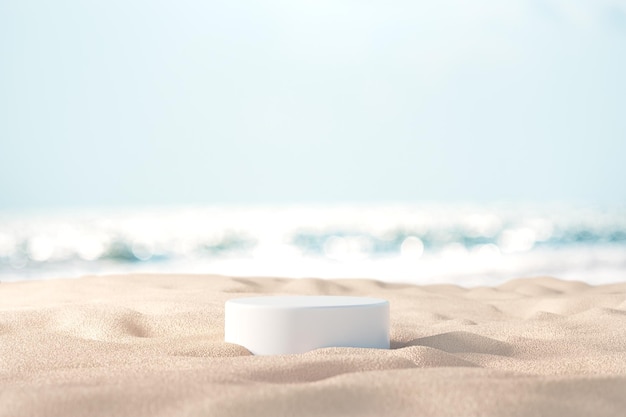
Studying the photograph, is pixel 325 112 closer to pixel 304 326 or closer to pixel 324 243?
pixel 324 243

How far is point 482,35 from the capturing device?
37.2 feet

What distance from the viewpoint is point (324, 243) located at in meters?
9.04

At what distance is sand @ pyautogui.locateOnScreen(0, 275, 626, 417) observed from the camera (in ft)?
2.46

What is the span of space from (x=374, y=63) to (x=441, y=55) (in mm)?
1010

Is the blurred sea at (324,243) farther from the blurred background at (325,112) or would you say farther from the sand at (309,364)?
the sand at (309,364)

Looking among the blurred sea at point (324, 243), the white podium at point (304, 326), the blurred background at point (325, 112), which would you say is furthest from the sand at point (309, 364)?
the blurred background at point (325, 112)

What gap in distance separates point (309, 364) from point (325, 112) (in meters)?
11.4

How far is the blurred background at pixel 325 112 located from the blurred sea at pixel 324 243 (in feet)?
0.31

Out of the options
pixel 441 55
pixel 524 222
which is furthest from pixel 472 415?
pixel 441 55

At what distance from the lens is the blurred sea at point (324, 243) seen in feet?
22.9

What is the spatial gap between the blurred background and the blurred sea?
94mm

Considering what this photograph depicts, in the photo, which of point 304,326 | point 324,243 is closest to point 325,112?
point 324,243

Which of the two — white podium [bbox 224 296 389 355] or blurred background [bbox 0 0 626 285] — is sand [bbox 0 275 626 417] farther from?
blurred background [bbox 0 0 626 285]

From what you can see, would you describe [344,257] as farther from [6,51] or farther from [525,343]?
[525,343]
